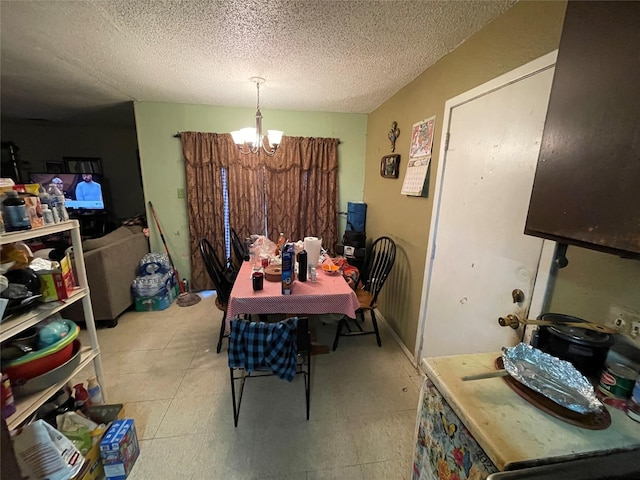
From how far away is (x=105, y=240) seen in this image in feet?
9.20

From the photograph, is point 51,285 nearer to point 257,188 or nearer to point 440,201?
point 440,201

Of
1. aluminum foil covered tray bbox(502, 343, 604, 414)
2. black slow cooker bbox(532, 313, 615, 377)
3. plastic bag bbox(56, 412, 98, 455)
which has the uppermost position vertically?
black slow cooker bbox(532, 313, 615, 377)

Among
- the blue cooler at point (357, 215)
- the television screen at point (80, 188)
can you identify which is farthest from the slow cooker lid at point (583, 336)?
the television screen at point (80, 188)

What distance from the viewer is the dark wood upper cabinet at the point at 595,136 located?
0.62 metres

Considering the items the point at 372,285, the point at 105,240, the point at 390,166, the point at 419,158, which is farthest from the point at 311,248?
the point at 105,240

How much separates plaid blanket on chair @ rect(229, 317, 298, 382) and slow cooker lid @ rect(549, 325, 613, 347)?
111 centimetres

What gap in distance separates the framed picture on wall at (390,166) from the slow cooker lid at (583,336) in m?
1.96

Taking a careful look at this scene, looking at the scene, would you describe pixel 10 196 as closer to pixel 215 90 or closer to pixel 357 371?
pixel 215 90

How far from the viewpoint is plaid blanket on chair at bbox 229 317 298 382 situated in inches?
54.6

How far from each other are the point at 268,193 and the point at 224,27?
1999mm

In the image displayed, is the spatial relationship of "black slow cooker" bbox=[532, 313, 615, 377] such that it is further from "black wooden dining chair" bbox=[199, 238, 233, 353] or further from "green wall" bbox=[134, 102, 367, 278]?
"green wall" bbox=[134, 102, 367, 278]

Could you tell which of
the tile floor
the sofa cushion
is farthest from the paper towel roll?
the sofa cushion

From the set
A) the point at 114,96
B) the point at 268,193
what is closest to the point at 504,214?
the point at 268,193

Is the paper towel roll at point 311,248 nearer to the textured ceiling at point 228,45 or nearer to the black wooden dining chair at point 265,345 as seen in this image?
the black wooden dining chair at point 265,345
